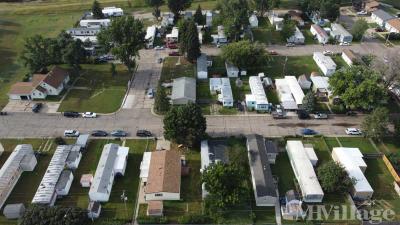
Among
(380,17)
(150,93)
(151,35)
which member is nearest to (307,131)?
(150,93)

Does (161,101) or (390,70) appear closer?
(161,101)

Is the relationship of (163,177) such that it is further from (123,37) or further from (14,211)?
(123,37)

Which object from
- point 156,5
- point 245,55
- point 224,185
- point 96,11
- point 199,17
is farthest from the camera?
point 96,11

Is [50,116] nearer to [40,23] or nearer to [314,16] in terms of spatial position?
[40,23]

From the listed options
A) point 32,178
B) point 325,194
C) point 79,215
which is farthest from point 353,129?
point 32,178

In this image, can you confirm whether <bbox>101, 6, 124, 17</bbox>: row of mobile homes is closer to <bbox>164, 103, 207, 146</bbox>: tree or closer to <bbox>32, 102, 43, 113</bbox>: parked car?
<bbox>32, 102, 43, 113</bbox>: parked car

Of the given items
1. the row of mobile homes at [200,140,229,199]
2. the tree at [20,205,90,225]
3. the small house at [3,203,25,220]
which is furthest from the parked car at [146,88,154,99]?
the small house at [3,203,25,220]

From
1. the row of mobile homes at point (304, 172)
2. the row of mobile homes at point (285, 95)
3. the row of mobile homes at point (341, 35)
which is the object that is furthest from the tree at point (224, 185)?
the row of mobile homes at point (341, 35)
